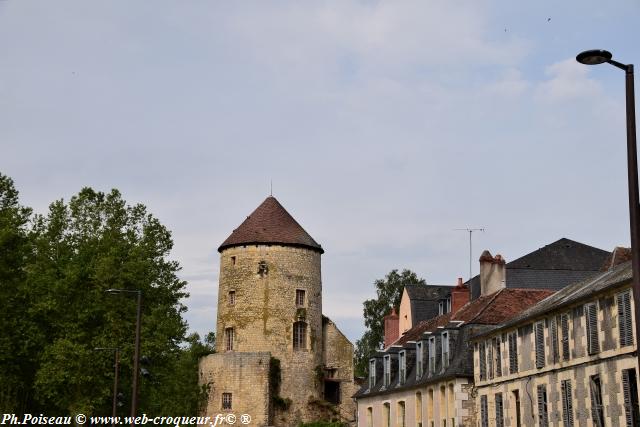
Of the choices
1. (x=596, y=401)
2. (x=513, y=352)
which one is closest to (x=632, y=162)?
(x=596, y=401)

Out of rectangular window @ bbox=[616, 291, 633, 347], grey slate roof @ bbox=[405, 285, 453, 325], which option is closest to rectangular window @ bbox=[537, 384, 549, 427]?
rectangular window @ bbox=[616, 291, 633, 347]

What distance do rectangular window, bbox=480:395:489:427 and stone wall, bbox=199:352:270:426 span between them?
26629mm

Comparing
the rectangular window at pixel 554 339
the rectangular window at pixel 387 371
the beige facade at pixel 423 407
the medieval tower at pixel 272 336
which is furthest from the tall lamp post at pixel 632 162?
the medieval tower at pixel 272 336

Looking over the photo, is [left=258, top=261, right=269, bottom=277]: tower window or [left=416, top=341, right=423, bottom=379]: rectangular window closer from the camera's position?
[left=416, top=341, right=423, bottom=379]: rectangular window

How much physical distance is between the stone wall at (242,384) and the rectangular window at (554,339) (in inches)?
1279

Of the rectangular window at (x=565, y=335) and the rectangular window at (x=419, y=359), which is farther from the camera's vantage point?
the rectangular window at (x=419, y=359)

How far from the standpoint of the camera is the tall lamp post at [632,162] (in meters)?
11.7

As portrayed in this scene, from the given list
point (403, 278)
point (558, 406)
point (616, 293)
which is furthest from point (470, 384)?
point (403, 278)

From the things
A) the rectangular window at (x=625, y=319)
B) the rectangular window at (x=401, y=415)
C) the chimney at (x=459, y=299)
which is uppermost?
the chimney at (x=459, y=299)

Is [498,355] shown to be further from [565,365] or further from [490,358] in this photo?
[565,365]

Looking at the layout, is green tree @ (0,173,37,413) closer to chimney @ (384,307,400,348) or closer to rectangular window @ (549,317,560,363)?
chimney @ (384,307,400,348)

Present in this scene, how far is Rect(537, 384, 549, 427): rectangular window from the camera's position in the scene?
2783 cm

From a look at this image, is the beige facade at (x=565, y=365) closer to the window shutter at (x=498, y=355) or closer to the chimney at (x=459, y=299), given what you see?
the window shutter at (x=498, y=355)

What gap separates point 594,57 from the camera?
12211mm
